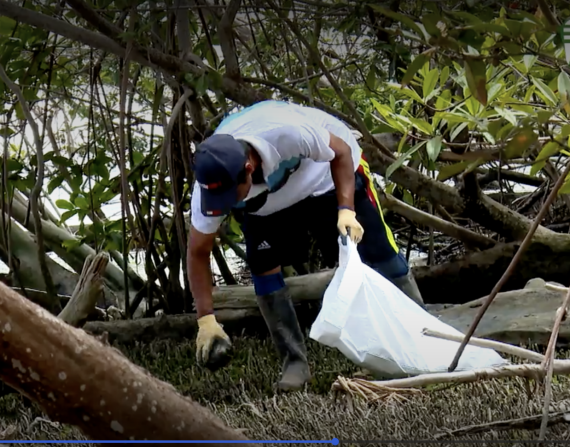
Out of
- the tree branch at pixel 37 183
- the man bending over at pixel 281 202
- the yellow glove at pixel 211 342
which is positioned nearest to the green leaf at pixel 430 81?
the man bending over at pixel 281 202

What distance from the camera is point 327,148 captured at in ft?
4.57

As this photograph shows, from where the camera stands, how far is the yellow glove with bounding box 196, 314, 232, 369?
4.75 feet

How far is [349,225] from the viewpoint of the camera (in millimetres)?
1388

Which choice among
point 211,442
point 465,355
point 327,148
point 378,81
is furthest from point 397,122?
point 211,442

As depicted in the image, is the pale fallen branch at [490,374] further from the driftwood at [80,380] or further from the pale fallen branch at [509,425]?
the driftwood at [80,380]

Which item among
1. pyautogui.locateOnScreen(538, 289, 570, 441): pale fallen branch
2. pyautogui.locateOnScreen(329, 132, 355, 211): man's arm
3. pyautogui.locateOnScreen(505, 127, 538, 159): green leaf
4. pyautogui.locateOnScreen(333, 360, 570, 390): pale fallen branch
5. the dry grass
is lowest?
the dry grass

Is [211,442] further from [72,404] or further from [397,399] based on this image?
[397,399]

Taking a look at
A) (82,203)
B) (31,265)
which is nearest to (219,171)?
(82,203)

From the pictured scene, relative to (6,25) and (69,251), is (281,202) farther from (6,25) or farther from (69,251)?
(69,251)

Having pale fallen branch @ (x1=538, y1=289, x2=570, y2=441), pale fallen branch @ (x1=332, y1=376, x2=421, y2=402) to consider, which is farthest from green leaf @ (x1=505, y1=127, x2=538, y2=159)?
pale fallen branch @ (x1=332, y1=376, x2=421, y2=402)

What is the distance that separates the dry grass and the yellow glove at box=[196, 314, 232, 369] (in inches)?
1.4

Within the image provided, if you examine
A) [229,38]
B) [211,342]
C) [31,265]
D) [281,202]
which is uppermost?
[229,38]

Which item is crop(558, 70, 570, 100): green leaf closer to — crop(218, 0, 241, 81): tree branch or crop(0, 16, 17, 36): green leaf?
crop(218, 0, 241, 81): tree branch

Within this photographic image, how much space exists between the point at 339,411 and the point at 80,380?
50 centimetres
